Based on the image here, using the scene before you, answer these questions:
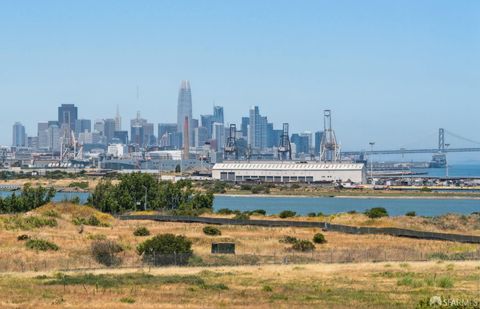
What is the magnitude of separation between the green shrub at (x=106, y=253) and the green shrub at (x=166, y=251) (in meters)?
0.96

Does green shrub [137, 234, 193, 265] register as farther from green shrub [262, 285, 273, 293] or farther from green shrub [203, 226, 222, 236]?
green shrub [203, 226, 222, 236]

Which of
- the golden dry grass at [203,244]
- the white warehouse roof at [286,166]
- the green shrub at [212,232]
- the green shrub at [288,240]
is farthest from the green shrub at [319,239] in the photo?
the white warehouse roof at [286,166]

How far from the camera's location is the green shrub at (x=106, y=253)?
3344cm

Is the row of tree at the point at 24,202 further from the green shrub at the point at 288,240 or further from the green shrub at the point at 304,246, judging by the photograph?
the green shrub at the point at 304,246

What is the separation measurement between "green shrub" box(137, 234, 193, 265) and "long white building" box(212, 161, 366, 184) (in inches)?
5401

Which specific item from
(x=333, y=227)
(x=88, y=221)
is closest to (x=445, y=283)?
(x=333, y=227)

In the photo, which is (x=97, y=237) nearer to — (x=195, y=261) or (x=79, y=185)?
(x=195, y=261)

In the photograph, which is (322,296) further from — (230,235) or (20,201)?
(20,201)

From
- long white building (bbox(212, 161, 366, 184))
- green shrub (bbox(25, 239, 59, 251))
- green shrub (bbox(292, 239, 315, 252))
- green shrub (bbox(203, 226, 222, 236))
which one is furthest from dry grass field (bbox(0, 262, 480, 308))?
long white building (bbox(212, 161, 366, 184))

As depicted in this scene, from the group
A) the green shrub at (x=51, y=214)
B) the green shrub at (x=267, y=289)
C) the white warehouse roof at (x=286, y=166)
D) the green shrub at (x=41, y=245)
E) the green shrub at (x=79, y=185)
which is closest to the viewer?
the green shrub at (x=267, y=289)

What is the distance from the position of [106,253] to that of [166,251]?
2214 mm

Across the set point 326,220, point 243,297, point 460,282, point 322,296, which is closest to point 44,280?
point 243,297

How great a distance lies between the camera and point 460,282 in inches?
1081

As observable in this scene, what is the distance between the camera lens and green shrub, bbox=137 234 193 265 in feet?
108
